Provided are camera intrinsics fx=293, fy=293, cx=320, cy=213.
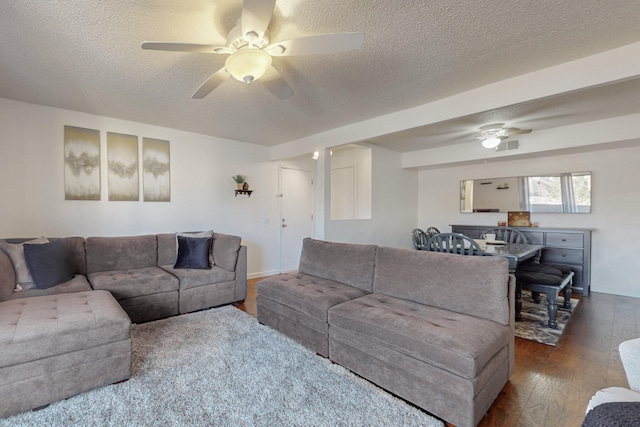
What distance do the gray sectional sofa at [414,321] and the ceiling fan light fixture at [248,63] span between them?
177cm

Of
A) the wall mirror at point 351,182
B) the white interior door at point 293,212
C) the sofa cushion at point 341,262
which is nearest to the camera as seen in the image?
the sofa cushion at point 341,262

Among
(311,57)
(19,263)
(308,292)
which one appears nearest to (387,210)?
(308,292)

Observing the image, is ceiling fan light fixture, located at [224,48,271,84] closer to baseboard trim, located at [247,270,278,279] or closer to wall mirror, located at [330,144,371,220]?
wall mirror, located at [330,144,371,220]

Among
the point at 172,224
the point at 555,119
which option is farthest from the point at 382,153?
the point at 172,224

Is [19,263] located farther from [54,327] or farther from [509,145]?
[509,145]

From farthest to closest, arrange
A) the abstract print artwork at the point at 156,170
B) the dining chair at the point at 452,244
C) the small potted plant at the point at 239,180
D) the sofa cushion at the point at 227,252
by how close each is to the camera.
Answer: the small potted plant at the point at 239,180
the abstract print artwork at the point at 156,170
the sofa cushion at the point at 227,252
the dining chair at the point at 452,244

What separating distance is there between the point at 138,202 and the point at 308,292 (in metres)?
2.97

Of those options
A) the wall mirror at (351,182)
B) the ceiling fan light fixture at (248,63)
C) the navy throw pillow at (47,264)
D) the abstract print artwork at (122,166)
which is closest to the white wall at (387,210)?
the wall mirror at (351,182)

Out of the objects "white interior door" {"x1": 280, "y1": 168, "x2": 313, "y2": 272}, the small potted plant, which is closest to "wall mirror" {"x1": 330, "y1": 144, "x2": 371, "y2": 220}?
"white interior door" {"x1": 280, "y1": 168, "x2": 313, "y2": 272}

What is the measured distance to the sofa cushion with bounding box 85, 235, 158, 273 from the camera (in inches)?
133

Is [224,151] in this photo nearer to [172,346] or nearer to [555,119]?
[172,346]

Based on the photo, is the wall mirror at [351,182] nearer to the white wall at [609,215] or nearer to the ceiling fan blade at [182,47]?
the white wall at [609,215]

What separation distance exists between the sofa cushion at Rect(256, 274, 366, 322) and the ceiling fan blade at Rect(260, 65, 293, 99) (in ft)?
5.55

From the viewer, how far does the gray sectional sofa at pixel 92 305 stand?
177cm
